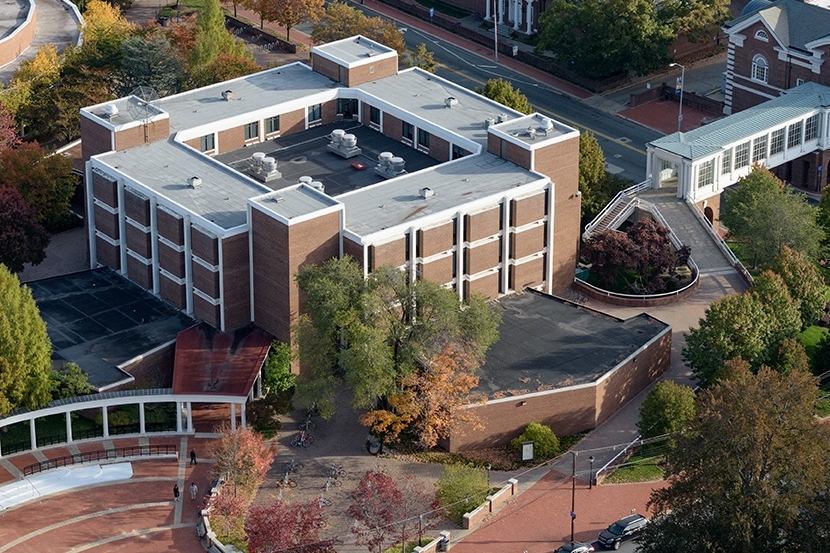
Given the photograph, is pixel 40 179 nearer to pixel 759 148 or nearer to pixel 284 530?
pixel 284 530

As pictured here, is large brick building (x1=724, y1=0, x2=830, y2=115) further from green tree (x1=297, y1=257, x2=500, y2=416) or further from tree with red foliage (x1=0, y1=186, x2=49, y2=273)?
tree with red foliage (x1=0, y1=186, x2=49, y2=273)

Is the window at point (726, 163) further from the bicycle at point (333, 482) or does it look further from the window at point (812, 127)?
the bicycle at point (333, 482)

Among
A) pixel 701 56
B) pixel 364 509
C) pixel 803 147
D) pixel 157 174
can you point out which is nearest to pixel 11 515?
pixel 364 509

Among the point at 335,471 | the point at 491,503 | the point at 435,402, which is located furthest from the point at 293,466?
the point at 491,503

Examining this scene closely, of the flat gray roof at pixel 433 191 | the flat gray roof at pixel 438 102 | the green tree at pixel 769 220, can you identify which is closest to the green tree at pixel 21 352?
the flat gray roof at pixel 433 191

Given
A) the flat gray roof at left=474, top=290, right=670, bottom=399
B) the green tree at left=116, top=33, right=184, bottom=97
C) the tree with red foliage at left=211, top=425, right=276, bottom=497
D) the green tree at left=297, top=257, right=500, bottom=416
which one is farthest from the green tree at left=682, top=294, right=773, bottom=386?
the green tree at left=116, top=33, right=184, bottom=97

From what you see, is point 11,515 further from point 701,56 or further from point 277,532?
point 701,56

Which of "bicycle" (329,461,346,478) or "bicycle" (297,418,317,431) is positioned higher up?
"bicycle" (297,418,317,431)
